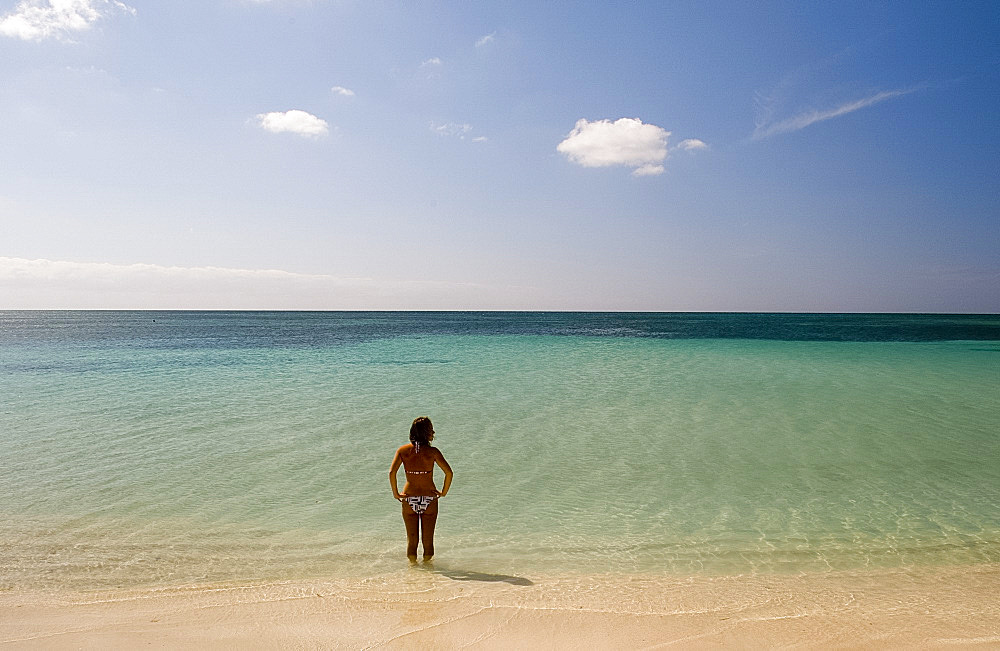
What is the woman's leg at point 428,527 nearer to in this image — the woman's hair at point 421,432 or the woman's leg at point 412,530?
the woman's leg at point 412,530

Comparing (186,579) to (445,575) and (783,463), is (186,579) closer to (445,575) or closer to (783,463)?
(445,575)

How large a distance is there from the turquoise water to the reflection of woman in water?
0.37 m

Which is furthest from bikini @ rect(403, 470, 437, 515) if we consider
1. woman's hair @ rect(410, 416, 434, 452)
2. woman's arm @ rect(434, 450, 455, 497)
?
woman's hair @ rect(410, 416, 434, 452)

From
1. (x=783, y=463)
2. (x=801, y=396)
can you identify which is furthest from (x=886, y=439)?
(x=801, y=396)

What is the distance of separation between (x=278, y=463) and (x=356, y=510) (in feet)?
9.57

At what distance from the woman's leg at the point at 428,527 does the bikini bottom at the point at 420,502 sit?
0.04 meters

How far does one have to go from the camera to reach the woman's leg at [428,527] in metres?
5.50

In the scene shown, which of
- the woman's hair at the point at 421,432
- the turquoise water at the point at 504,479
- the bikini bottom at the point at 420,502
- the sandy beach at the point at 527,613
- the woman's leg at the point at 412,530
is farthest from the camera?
the turquoise water at the point at 504,479

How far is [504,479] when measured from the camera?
8.61 meters

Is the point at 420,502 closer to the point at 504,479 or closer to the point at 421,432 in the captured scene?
the point at 421,432

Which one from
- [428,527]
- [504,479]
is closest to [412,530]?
[428,527]

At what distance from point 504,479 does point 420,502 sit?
336cm

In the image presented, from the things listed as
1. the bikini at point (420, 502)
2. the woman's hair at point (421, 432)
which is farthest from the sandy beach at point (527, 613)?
the woman's hair at point (421, 432)

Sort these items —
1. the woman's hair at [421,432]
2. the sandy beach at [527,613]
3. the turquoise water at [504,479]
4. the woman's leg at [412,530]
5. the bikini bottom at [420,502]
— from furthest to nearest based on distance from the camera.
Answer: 1. the turquoise water at [504,479]
2. the woman's leg at [412,530]
3. the bikini bottom at [420,502]
4. the woman's hair at [421,432]
5. the sandy beach at [527,613]
